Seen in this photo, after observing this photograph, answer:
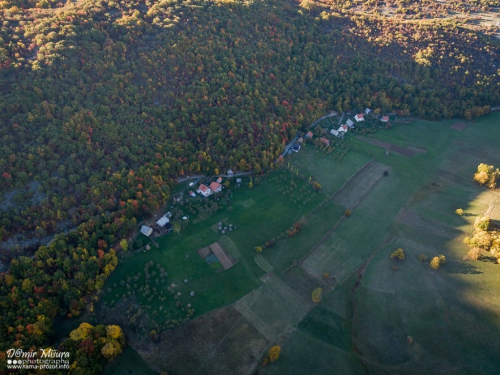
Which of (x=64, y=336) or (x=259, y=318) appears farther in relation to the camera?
(x=259, y=318)

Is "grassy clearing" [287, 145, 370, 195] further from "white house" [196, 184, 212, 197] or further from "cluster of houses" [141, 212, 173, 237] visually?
"cluster of houses" [141, 212, 173, 237]

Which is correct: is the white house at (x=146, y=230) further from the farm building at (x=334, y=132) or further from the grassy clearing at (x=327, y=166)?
the farm building at (x=334, y=132)

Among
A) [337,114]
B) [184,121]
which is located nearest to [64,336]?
[184,121]

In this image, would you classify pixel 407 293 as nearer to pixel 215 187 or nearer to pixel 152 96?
pixel 215 187

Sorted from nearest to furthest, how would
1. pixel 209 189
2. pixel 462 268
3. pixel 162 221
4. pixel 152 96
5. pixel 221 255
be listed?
pixel 462 268, pixel 221 255, pixel 162 221, pixel 209 189, pixel 152 96

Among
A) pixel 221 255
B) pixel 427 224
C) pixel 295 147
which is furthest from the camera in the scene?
pixel 295 147

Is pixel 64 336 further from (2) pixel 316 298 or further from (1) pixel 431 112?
(1) pixel 431 112

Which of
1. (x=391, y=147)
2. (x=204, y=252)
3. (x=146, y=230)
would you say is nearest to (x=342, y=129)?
(x=391, y=147)
